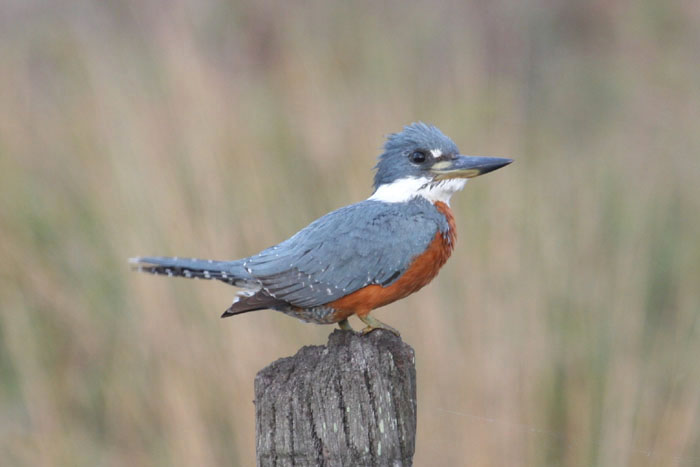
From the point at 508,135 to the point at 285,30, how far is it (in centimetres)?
205

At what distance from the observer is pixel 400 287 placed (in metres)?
3.60

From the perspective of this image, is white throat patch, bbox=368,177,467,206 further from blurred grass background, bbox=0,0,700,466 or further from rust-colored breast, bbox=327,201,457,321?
blurred grass background, bbox=0,0,700,466

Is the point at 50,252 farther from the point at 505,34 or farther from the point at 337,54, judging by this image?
the point at 505,34

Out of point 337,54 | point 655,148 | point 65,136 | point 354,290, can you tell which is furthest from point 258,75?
point 354,290

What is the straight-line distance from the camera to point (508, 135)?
589 centimetres

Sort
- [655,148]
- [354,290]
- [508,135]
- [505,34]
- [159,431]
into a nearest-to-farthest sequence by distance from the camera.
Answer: [354,290] < [159,431] < [508,135] < [655,148] < [505,34]

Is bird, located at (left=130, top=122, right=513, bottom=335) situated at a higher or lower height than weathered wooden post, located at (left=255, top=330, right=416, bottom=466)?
higher

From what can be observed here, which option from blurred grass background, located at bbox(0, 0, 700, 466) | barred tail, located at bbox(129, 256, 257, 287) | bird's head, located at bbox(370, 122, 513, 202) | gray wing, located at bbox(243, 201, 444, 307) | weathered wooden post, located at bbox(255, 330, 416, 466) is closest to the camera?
weathered wooden post, located at bbox(255, 330, 416, 466)

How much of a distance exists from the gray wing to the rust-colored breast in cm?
3

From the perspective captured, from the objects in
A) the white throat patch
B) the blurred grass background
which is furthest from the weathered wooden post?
the blurred grass background

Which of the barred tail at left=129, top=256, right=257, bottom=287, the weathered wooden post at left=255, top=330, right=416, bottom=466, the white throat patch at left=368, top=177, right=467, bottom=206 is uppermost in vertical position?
the white throat patch at left=368, top=177, right=467, bottom=206

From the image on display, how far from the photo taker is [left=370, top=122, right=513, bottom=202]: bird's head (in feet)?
12.8

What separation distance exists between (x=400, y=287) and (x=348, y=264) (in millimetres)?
228

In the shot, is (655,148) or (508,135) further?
(655,148)
